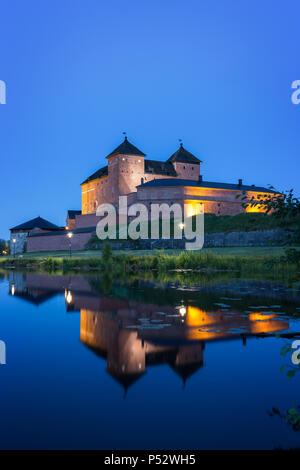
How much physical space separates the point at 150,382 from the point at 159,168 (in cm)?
6527

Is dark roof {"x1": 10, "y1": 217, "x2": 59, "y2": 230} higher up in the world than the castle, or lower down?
lower down

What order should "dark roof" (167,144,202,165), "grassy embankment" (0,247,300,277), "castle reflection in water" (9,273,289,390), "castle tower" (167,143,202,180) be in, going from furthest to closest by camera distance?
1. "dark roof" (167,144,202,165)
2. "castle tower" (167,143,202,180)
3. "grassy embankment" (0,247,300,277)
4. "castle reflection in water" (9,273,289,390)

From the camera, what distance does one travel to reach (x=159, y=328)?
6.41 meters

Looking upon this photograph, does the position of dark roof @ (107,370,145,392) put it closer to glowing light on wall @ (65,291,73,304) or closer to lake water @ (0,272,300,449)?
lake water @ (0,272,300,449)

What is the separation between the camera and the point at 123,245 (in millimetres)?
42906

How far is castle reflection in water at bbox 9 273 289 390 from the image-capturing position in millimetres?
4535

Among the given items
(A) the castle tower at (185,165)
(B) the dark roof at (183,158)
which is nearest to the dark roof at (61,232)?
(A) the castle tower at (185,165)

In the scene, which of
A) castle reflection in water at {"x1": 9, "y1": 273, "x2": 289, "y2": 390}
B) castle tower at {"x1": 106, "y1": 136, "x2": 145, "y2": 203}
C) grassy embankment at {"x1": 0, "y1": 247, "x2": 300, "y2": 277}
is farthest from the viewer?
castle tower at {"x1": 106, "y1": 136, "x2": 145, "y2": 203}

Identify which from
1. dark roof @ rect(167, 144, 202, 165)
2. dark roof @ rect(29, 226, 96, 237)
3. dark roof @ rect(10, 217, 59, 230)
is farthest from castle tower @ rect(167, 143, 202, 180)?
dark roof @ rect(10, 217, 59, 230)

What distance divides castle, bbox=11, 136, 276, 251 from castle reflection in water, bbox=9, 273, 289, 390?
4521 cm

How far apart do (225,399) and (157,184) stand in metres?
55.2

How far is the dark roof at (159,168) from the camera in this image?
219ft

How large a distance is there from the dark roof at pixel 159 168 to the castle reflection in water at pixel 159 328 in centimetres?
5755
